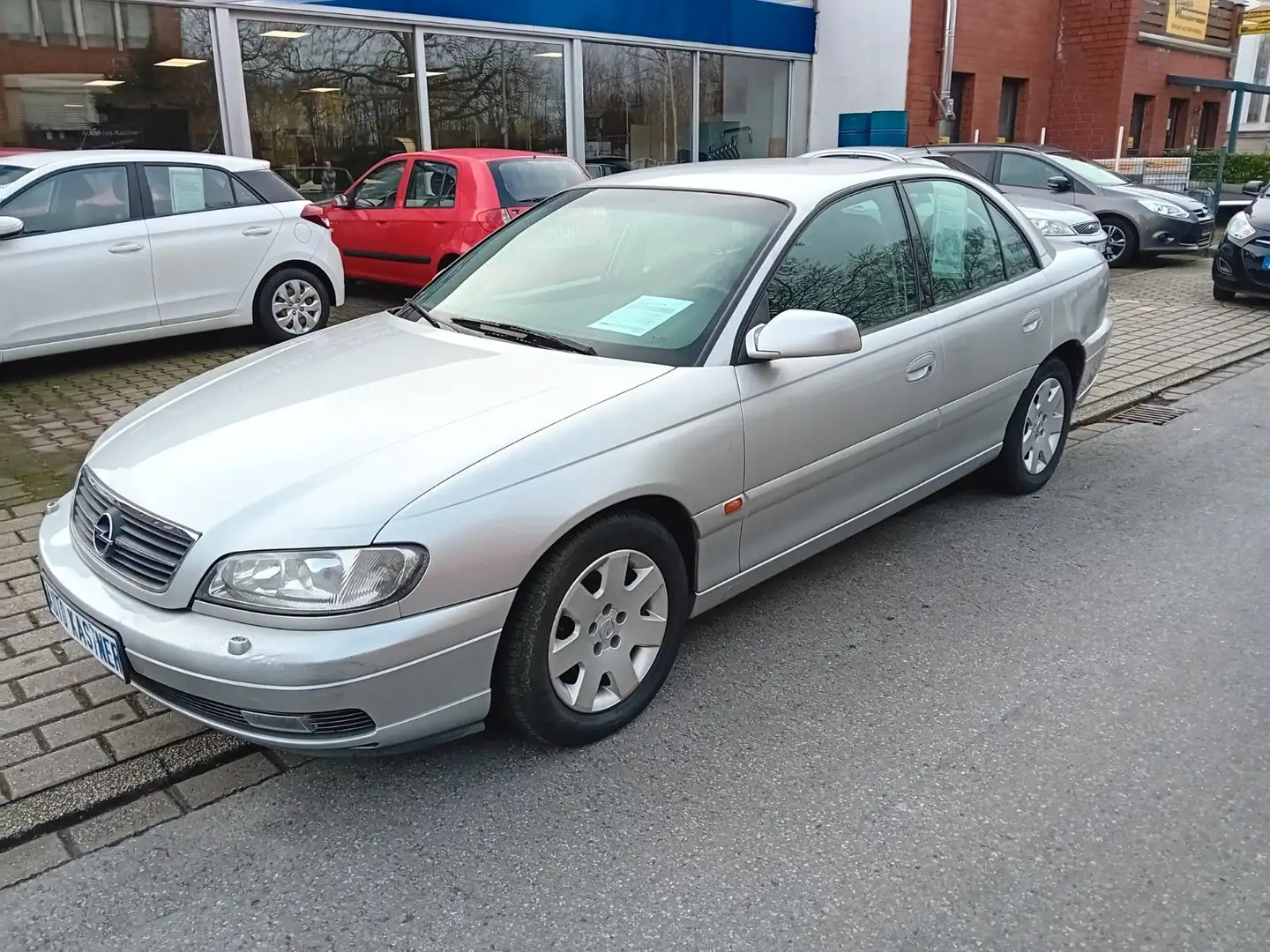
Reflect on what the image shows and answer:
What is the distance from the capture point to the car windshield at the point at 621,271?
351 cm

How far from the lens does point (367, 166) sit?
1301cm

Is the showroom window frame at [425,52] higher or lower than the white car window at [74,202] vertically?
higher

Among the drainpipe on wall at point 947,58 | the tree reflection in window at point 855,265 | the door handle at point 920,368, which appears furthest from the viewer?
the drainpipe on wall at point 947,58

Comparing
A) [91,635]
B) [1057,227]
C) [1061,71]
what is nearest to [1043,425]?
[91,635]

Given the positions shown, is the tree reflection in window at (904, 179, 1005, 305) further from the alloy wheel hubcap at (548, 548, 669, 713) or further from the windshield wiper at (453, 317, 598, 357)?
the alloy wheel hubcap at (548, 548, 669, 713)

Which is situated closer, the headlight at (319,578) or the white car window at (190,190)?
the headlight at (319,578)

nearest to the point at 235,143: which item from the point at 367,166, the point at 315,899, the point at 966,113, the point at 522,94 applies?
the point at 367,166

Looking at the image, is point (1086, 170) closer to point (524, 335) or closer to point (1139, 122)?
point (1139, 122)

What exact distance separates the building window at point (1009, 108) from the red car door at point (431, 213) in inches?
563

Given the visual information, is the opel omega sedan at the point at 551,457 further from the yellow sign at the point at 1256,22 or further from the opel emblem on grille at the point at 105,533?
the yellow sign at the point at 1256,22

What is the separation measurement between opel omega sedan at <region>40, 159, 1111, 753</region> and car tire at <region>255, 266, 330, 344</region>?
461 centimetres

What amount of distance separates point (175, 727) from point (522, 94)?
494 inches

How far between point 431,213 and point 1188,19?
67.3ft

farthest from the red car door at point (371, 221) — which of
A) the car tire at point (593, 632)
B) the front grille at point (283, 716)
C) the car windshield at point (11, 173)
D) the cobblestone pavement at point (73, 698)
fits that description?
the front grille at point (283, 716)
